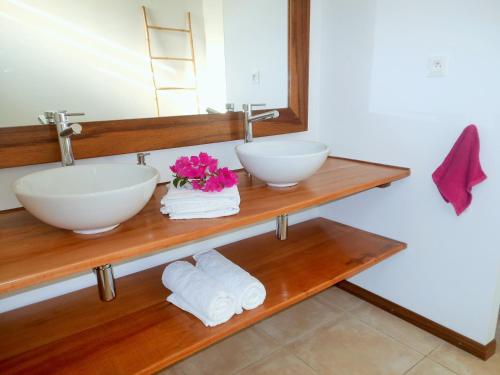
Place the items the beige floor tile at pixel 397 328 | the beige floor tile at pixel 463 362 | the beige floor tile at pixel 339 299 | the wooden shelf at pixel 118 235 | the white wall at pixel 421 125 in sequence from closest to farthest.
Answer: the wooden shelf at pixel 118 235 → the white wall at pixel 421 125 → the beige floor tile at pixel 463 362 → the beige floor tile at pixel 397 328 → the beige floor tile at pixel 339 299

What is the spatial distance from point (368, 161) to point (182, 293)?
115 centimetres

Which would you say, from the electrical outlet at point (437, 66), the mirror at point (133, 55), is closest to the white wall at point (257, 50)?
the mirror at point (133, 55)

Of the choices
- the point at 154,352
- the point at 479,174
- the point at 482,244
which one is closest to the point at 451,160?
the point at 479,174

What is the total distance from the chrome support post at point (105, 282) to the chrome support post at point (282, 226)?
2.45 feet

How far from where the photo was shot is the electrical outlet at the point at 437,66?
143cm

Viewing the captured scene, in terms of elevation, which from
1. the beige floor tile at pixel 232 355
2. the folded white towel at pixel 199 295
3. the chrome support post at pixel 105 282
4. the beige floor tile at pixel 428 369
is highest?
the chrome support post at pixel 105 282

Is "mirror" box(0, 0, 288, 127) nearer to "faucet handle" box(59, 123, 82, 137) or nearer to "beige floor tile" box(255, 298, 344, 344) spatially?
"faucet handle" box(59, 123, 82, 137)

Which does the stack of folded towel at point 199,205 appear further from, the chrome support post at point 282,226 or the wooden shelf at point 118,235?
the chrome support post at point 282,226

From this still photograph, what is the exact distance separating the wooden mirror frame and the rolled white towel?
0.36 m

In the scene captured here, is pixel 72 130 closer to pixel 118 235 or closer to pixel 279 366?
pixel 118 235

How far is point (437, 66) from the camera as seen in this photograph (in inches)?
57.0

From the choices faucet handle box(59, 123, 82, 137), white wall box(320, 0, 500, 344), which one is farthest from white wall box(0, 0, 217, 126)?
white wall box(320, 0, 500, 344)

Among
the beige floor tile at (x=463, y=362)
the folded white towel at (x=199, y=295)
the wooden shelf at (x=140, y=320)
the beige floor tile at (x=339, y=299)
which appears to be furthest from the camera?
the beige floor tile at (x=339, y=299)

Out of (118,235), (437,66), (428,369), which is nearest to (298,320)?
(428,369)
